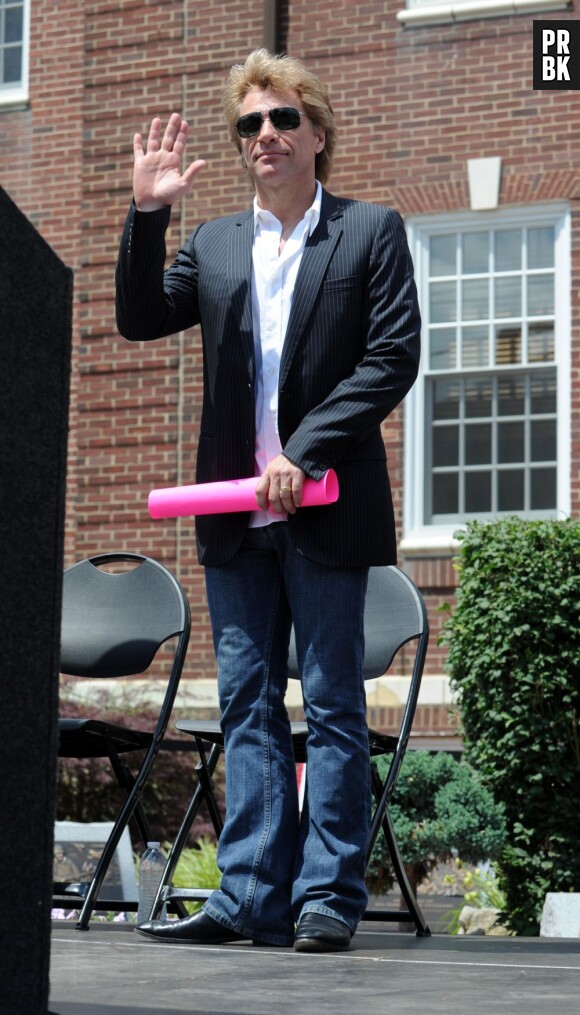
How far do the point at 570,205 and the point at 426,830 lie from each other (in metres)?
5.29

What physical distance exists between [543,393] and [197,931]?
722 cm

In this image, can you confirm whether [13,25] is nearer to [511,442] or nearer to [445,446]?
[445,446]

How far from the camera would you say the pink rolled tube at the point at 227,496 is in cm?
324

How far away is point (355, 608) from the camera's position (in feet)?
10.9

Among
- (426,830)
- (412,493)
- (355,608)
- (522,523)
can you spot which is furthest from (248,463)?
(412,493)

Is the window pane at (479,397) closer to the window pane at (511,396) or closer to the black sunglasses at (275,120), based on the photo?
the window pane at (511,396)

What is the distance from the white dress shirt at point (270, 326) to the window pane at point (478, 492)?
22.1 feet

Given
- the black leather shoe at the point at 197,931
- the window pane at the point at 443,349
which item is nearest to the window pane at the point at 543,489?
the window pane at the point at 443,349

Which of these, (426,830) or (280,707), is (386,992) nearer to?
(280,707)

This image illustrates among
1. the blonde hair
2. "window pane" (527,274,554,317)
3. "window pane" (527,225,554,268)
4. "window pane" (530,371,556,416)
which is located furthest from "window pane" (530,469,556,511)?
the blonde hair

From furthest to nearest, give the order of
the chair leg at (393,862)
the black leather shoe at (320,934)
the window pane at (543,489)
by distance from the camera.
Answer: the window pane at (543,489) → the chair leg at (393,862) → the black leather shoe at (320,934)

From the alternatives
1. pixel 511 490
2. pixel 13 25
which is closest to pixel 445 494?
pixel 511 490

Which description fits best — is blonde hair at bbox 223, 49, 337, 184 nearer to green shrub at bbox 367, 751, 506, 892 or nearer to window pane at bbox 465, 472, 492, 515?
green shrub at bbox 367, 751, 506, 892

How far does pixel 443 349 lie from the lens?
A: 10.2m
